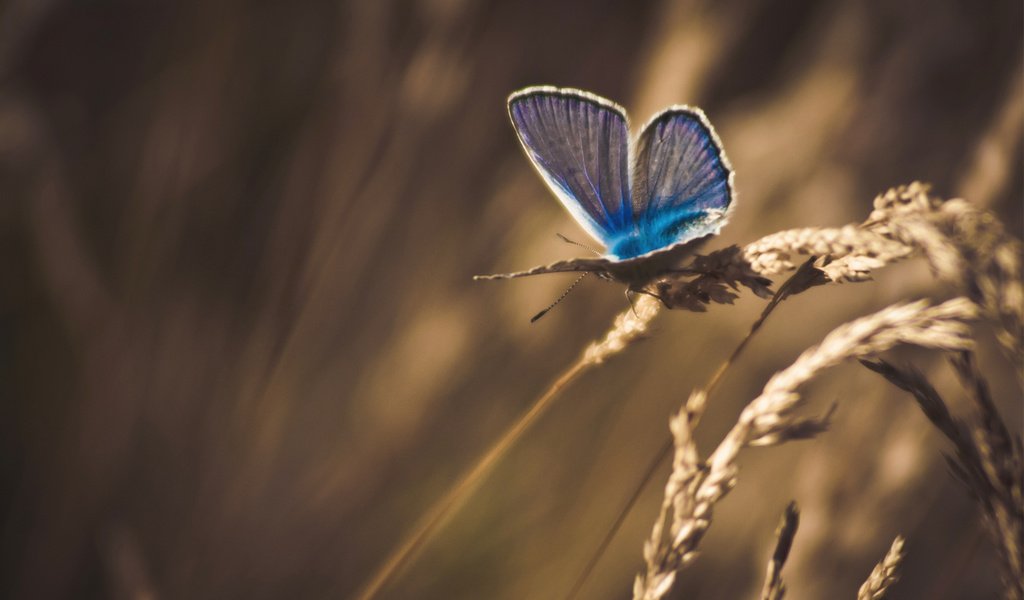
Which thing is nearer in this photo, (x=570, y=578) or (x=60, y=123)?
(x=570, y=578)

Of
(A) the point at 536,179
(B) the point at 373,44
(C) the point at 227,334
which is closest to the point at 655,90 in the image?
(A) the point at 536,179

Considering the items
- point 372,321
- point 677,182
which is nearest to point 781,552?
point 677,182

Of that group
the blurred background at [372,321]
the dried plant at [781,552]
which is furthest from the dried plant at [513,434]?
the blurred background at [372,321]

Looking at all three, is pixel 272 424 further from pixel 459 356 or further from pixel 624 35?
pixel 624 35

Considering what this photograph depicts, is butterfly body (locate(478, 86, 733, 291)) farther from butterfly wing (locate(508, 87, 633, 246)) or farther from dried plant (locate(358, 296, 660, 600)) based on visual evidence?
dried plant (locate(358, 296, 660, 600))

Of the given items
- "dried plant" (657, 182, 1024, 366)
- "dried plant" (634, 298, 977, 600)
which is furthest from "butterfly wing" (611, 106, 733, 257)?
"dried plant" (634, 298, 977, 600)

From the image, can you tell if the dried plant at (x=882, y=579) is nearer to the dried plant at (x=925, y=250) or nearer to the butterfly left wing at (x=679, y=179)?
the dried plant at (x=925, y=250)
